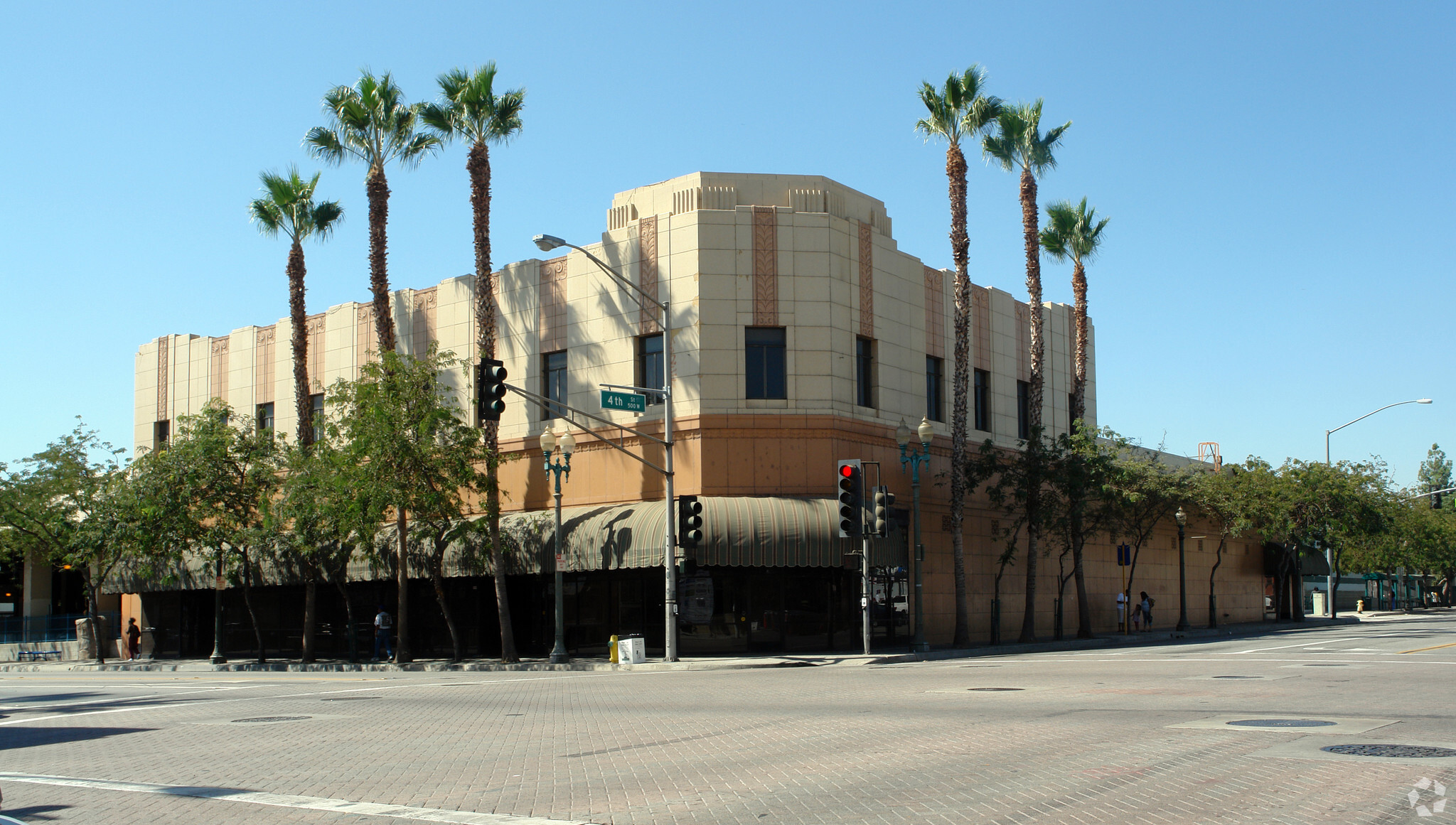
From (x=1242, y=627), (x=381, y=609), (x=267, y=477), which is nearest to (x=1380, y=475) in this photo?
(x=1242, y=627)

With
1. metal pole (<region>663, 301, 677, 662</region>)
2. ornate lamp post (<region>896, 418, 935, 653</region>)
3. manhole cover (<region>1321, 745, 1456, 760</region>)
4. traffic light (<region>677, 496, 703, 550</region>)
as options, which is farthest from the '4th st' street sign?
manhole cover (<region>1321, 745, 1456, 760</region>)

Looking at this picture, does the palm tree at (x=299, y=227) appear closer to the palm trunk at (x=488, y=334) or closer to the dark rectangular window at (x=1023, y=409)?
the palm trunk at (x=488, y=334)

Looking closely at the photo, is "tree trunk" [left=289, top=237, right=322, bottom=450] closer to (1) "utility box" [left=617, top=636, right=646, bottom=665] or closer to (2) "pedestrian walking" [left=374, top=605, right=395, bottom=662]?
(2) "pedestrian walking" [left=374, top=605, right=395, bottom=662]

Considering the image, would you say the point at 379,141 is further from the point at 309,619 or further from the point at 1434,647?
the point at 1434,647

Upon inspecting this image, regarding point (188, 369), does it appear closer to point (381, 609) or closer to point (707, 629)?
point (381, 609)

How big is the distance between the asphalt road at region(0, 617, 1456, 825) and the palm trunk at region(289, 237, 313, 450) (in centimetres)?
1749

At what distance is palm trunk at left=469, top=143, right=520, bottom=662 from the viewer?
3394 centimetres

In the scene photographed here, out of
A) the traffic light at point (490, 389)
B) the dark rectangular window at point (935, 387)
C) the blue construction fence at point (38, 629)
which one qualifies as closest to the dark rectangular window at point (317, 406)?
the blue construction fence at point (38, 629)

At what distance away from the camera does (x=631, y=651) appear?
3012 cm

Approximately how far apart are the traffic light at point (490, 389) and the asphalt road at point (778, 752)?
517 cm

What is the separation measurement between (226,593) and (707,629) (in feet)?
75.0

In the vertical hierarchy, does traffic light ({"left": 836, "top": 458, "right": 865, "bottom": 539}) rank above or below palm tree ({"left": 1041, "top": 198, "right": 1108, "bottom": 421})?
below

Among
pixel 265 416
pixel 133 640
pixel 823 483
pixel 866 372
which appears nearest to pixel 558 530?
pixel 823 483

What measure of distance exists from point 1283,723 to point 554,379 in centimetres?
2723
